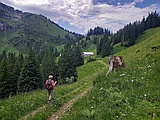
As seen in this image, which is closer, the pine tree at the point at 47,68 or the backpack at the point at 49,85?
the backpack at the point at 49,85

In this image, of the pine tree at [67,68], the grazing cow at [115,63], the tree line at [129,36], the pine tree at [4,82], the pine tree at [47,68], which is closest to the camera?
the grazing cow at [115,63]

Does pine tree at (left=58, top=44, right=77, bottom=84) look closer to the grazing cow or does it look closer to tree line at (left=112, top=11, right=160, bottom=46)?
the grazing cow

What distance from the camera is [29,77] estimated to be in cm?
→ 5912

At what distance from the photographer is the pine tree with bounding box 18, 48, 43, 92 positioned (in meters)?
57.8

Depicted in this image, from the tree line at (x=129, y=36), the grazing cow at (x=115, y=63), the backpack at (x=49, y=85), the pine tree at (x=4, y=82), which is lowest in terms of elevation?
the pine tree at (x=4, y=82)

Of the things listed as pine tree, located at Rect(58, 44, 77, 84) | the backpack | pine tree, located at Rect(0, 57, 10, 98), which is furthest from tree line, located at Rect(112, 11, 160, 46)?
the backpack

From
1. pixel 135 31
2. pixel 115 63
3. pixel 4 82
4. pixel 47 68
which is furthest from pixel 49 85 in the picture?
pixel 135 31

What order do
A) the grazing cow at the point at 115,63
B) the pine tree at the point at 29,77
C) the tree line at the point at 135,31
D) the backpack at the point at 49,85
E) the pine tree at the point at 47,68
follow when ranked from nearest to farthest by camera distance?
the backpack at the point at 49,85 → the grazing cow at the point at 115,63 → the pine tree at the point at 29,77 → the pine tree at the point at 47,68 → the tree line at the point at 135,31

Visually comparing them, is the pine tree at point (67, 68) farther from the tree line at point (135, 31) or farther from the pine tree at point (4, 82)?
the tree line at point (135, 31)

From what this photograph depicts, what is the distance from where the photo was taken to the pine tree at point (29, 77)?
57844mm

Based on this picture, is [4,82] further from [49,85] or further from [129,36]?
[129,36]

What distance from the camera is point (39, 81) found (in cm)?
6312

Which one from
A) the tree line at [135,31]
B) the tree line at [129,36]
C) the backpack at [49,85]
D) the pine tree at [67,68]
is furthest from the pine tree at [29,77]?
the tree line at [135,31]

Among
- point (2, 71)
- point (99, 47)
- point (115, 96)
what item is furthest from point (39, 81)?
point (99, 47)
